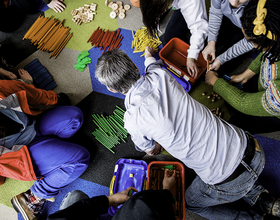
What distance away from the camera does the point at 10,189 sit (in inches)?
67.0

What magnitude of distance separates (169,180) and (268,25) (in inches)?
47.3

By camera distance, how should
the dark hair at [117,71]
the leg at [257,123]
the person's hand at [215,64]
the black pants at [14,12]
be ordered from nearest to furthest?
the dark hair at [117,71] → the leg at [257,123] → the person's hand at [215,64] → the black pants at [14,12]

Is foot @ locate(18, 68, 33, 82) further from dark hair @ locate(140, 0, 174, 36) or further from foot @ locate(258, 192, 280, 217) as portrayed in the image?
foot @ locate(258, 192, 280, 217)


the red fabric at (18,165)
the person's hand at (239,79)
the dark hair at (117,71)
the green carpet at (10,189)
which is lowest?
the green carpet at (10,189)

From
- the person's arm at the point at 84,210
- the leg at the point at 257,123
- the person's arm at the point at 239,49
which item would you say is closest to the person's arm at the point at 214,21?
the person's arm at the point at 239,49

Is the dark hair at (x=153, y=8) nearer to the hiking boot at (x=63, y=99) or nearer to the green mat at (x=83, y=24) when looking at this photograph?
the green mat at (x=83, y=24)

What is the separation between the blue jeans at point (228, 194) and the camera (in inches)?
39.1

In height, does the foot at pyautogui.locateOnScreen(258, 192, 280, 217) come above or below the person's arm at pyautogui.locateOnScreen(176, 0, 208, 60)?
below

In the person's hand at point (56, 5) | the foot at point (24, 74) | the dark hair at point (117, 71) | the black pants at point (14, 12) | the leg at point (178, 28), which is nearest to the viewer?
the dark hair at point (117, 71)

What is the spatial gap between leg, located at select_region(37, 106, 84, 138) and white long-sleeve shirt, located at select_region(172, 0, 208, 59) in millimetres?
1236

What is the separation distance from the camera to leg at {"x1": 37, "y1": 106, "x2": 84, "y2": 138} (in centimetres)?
154

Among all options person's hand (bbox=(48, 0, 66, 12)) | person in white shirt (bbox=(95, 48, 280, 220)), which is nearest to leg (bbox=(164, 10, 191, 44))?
person in white shirt (bbox=(95, 48, 280, 220))

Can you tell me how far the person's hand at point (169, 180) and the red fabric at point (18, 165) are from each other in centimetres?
106

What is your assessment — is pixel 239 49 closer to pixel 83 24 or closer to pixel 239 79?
pixel 239 79
